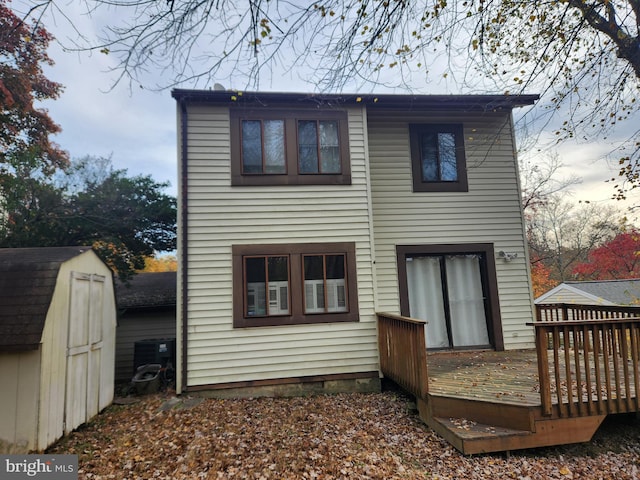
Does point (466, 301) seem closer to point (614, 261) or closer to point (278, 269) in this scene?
point (278, 269)

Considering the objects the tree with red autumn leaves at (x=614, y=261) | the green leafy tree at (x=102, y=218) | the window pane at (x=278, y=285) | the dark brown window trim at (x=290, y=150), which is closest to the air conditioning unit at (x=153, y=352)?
the green leafy tree at (x=102, y=218)

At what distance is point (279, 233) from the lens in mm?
6742

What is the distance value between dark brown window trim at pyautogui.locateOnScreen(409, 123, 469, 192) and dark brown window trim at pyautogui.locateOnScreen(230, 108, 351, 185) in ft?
5.31

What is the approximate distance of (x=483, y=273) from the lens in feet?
25.1

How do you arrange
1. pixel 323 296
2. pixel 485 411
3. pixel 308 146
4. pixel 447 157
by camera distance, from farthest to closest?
1. pixel 447 157
2. pixel 308 146
3. pixel 323 296
4. pixel 485 411

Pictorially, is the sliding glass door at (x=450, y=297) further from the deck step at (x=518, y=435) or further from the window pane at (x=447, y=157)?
the deck step at (x=518, y=435)

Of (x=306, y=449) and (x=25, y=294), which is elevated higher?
(x=25, y=294)

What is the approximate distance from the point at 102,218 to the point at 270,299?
224 inches

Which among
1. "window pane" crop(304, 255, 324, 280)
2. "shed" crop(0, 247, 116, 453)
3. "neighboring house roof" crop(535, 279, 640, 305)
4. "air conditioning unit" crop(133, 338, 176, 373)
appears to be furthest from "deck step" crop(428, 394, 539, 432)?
"neighboring house roof" crop(535, 279, 640, 305)

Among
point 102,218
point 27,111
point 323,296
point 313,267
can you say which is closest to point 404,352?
point 323,296

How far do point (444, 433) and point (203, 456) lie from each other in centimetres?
292

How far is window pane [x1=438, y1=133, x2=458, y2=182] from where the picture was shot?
782 centimetres

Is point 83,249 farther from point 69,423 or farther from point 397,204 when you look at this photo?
point 397,204

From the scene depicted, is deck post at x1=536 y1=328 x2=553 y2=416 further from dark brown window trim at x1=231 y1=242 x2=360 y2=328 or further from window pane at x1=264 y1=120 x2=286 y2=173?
window pane at x1=264 y1=120 x2=286 y2=173
